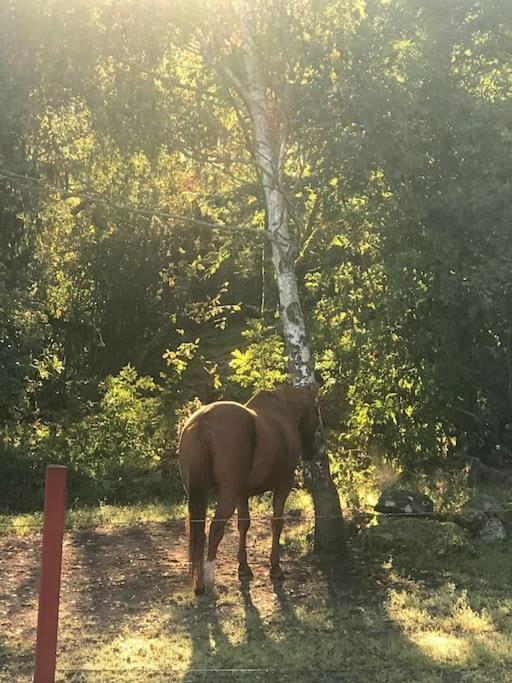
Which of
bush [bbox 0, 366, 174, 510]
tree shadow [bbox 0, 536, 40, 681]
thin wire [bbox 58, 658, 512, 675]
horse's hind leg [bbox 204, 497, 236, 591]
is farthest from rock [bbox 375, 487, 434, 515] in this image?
bush [bbox 0, 366, 174, 510]

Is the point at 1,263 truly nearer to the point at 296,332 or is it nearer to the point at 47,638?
the point at 296,332

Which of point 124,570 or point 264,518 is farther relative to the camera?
point 264,518

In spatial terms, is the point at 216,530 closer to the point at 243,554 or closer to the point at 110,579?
the point at 243,554

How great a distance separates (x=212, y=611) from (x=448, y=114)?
19.3 ft

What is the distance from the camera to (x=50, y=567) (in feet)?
11.7

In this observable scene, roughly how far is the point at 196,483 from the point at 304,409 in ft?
6.19

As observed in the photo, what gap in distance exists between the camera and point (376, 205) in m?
A: 9.07

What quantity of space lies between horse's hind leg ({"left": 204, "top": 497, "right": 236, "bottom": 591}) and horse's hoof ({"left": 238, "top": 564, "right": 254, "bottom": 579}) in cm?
70

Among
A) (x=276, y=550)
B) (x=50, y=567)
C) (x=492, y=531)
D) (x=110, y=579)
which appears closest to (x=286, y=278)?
(x=276, y=550)

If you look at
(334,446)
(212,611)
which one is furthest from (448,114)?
(334,446)

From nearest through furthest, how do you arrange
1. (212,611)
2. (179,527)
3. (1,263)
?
(212,611)
(179,527)
(1,263)

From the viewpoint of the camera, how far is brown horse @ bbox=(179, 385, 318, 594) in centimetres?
685

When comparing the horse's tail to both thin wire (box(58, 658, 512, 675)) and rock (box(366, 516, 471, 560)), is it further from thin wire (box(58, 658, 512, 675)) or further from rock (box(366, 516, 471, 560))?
rock (box(366, 516, 471, 560))

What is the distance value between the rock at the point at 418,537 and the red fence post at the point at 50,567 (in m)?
5.64
